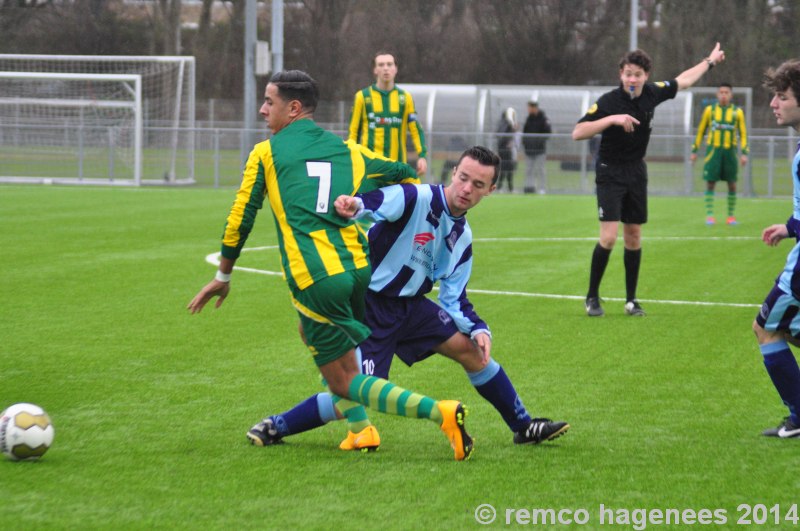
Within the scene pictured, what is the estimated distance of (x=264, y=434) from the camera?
513cm

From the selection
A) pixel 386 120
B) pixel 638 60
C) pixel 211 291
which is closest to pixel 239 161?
pixel 386 120

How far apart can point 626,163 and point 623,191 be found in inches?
8.9

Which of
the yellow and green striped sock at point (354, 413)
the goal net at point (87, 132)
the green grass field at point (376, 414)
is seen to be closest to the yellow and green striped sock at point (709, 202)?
the green grass field at point (376, 414)

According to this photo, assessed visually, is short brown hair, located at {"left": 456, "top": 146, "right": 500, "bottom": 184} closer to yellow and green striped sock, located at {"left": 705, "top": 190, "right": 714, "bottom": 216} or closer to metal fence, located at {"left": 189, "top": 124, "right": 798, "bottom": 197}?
yellow and green striped sock, located at {"left": 705, "top": 190, "right": 714, "bottom": 216}

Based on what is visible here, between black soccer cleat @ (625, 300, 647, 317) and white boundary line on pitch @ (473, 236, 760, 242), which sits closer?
black soccer cleat @ (625, 300, 647, 317)

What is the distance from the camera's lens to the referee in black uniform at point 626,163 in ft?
30.3

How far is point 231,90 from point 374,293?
39633 millimetres

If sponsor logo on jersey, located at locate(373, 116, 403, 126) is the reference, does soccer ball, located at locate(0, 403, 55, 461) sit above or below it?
below

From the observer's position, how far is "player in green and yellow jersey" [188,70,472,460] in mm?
4742

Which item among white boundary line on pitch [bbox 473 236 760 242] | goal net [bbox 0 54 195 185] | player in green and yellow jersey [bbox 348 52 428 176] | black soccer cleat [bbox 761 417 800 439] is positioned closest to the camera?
black soccer cleat [bbox 761 417 800 439]

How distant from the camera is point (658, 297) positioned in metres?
10.2

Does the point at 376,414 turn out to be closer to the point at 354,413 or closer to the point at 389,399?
the point at 354,413

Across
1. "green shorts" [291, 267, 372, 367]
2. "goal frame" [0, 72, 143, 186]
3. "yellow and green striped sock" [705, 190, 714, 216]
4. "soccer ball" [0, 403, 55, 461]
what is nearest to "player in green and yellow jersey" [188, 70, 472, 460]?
"green shorts" [291, 267, 372, 367]

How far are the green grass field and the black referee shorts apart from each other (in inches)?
31.6
